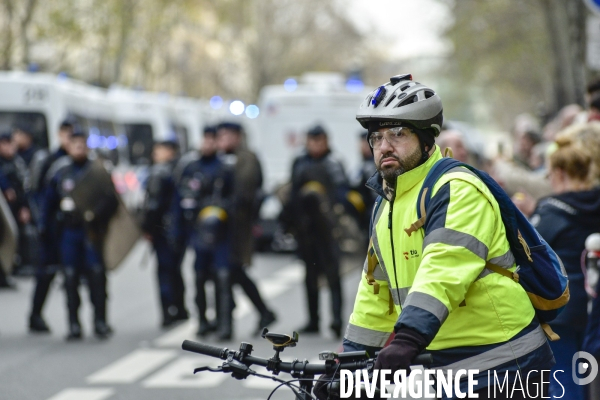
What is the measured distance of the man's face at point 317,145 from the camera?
10555 mm

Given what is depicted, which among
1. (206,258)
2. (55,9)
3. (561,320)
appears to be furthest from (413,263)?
(55,9)

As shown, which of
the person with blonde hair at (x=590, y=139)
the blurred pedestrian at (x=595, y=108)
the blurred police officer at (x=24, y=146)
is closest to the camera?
the person with blonde hair at (x=590, y=139)

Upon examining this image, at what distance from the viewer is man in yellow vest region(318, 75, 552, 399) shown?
353 cm

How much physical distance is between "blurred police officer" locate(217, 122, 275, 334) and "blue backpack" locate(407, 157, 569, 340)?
6.52 m

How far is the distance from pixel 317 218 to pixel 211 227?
1.11 meters

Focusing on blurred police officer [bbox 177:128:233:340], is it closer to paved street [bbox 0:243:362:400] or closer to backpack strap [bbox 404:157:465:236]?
paved street [bbox 0:243:362:400]

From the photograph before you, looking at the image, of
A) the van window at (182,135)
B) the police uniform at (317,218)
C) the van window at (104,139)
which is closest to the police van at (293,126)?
the van window at (104,139)

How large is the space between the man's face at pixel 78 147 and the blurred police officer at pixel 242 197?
1.22 m

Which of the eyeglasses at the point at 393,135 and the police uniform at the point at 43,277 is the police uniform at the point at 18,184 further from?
the eyeglasses at the point at 393,135

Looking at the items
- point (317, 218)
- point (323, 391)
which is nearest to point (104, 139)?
point (317, 218)

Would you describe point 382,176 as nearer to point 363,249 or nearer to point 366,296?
point 366,296

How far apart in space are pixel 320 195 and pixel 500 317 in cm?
701

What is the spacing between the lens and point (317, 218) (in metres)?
10.8

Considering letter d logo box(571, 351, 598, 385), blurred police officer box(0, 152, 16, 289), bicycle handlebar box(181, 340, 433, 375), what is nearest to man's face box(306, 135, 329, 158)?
blurred police officer box(0, 152, 16, 289)
